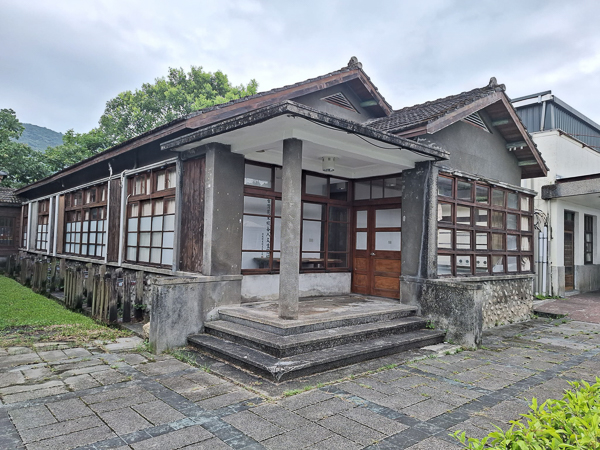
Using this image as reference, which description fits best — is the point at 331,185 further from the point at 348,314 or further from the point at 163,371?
the point at 163,371

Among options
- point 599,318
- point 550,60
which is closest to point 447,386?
point 599,318

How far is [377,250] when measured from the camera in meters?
8.05

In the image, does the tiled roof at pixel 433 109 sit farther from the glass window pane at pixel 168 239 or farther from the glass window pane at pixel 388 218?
the glass window pane at pixel 168 239

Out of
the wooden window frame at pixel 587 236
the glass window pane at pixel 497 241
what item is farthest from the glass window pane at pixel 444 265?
the wooden window frame at pixel 587 236

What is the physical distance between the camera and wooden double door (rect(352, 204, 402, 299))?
779cm

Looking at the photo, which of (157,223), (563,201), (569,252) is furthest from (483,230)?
(569,252)

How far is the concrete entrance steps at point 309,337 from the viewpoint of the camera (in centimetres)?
451

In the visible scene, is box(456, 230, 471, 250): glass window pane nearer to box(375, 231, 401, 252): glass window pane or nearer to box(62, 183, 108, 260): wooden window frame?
box(375, 231, 401, 252): glass window pane

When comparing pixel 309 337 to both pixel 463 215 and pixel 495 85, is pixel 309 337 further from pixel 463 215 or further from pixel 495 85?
pixel 495 85

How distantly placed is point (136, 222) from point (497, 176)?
7.61 m

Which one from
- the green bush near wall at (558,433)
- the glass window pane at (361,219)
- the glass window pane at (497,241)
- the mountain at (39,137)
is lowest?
the green bush near wall at (558,433)

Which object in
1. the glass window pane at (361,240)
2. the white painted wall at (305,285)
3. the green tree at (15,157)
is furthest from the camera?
the green tree at (15,157)

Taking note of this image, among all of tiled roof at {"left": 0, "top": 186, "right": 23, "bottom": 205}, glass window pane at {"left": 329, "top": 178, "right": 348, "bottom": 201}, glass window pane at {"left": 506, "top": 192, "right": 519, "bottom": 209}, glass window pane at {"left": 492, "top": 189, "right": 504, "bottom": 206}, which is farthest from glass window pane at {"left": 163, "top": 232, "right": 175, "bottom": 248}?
tiled roof at {"left": 0, "top": 186, "right": 23, "bottom": 205}

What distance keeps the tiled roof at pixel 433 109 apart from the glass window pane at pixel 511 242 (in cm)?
307
